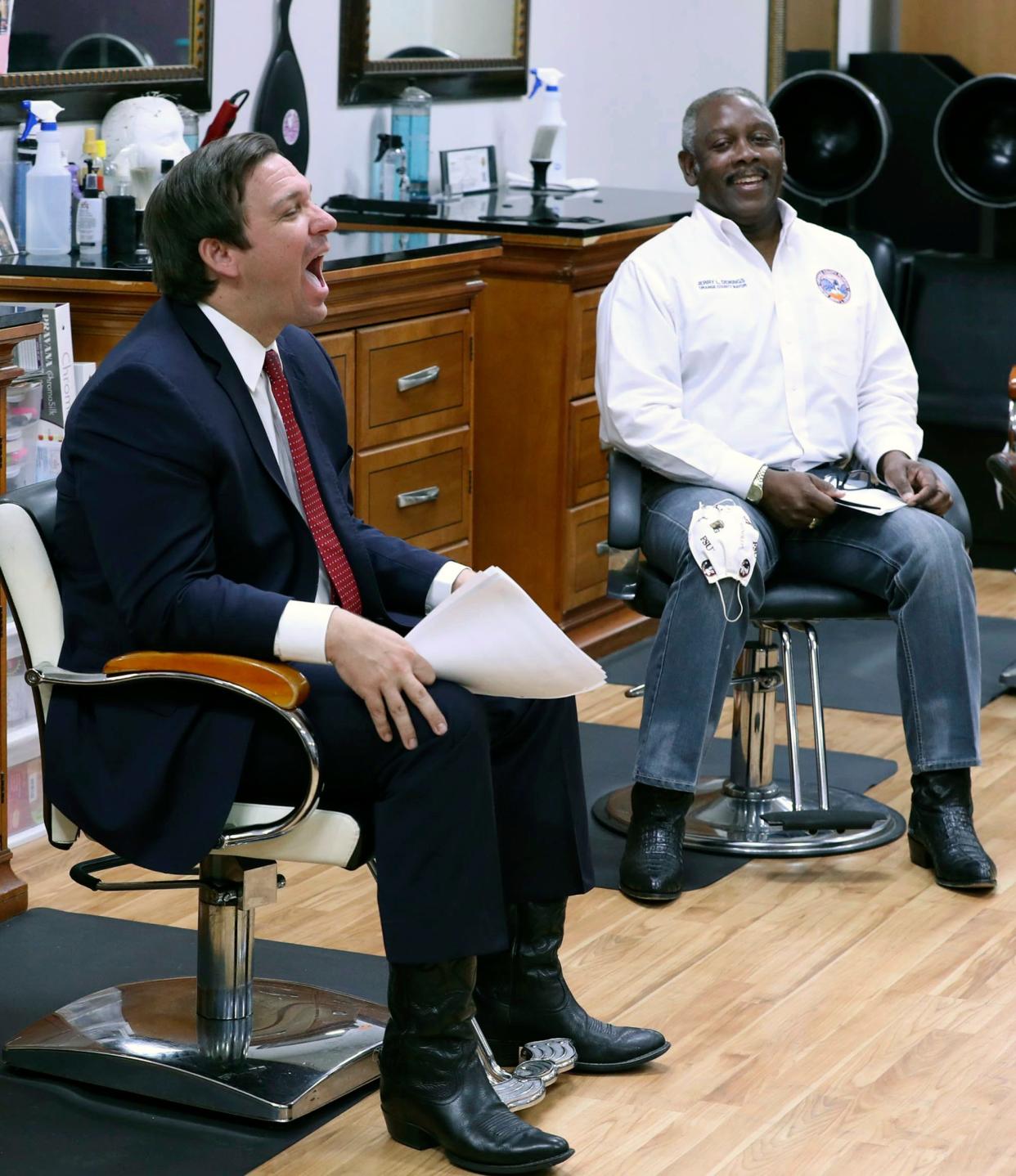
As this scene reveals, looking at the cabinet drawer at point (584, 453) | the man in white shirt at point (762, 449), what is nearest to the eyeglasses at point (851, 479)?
the man in white shirt at point (762, 449)

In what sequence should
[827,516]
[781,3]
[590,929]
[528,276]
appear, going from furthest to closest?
[781,3] → [528,276] → [827,516] → [590,929]

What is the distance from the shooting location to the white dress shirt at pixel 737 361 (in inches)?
129

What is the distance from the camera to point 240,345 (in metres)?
2.32

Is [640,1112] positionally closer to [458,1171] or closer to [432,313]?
[458,1171]

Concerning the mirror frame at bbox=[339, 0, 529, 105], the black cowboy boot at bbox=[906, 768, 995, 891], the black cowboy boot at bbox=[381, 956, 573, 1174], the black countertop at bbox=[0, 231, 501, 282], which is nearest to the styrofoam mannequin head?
the black countertop at bbox=[0, 231, 501, 282]

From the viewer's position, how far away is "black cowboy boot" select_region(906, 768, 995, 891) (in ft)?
10.3

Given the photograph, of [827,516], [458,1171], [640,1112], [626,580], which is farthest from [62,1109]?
[827,516]

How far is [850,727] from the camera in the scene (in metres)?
4.07

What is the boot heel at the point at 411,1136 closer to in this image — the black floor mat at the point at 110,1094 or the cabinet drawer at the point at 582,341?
the black floor mat at the point at 110,1094

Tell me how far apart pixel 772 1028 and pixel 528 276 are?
2.16 metres

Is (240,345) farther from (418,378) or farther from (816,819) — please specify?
(418,378)

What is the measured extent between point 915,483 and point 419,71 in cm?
192

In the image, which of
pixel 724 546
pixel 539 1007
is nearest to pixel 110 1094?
pixel 539 1007

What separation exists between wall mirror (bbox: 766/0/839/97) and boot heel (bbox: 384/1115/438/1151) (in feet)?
14.4
